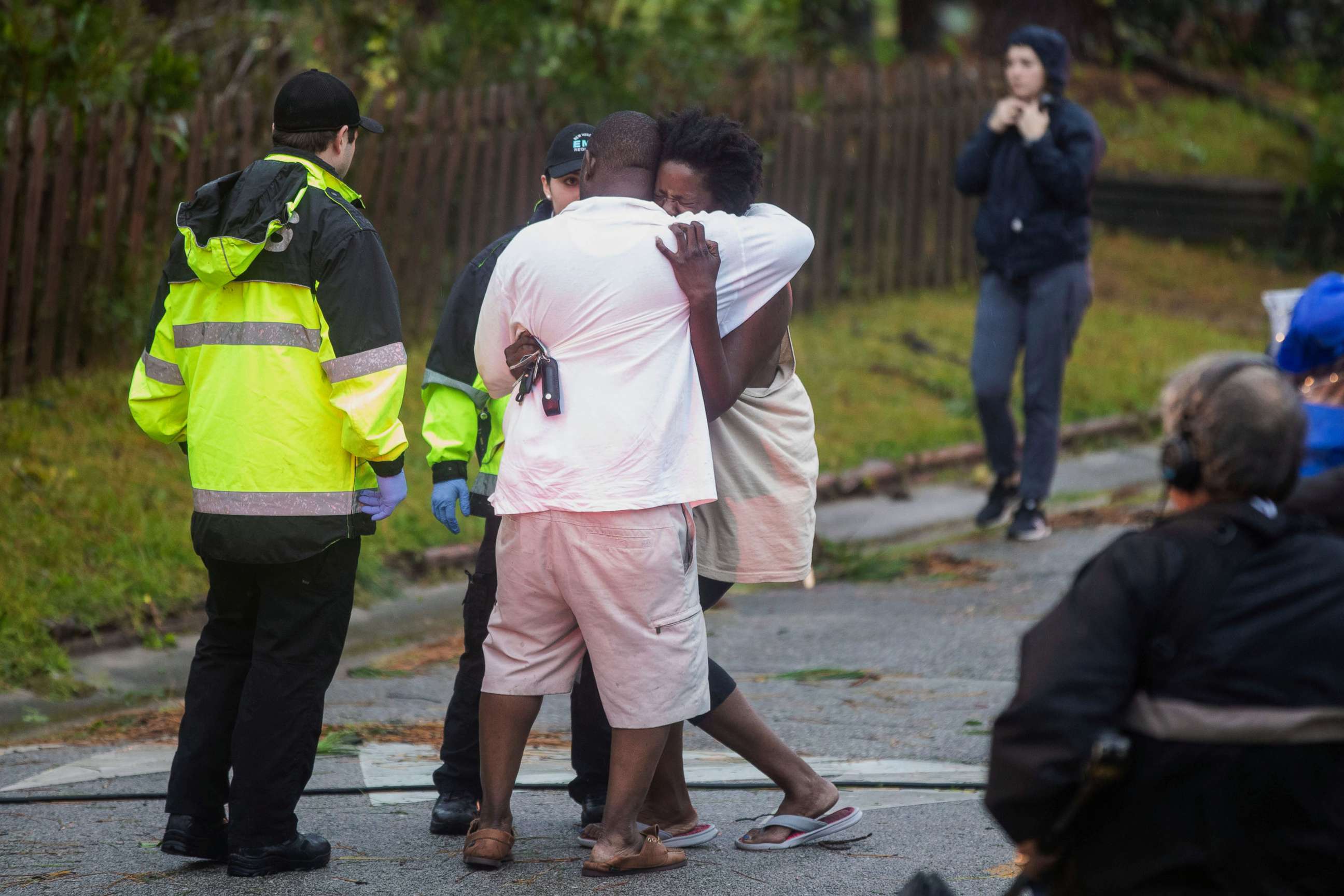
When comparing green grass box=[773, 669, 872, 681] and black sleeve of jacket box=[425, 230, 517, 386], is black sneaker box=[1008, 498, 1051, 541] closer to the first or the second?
green grass box=[773, 669, 872, 681]

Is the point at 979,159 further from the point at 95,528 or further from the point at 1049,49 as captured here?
the point at 95,528

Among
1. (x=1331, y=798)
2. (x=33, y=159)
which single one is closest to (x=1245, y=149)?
(x=33, y=159)

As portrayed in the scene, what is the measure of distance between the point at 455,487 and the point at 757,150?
3.65 feet

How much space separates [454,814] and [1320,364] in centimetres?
233

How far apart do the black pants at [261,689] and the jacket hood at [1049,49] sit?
16.3 ft

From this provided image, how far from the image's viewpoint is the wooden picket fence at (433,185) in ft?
26.6

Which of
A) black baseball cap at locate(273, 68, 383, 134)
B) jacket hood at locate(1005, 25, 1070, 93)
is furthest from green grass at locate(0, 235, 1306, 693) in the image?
black baseball cap at locate(273, 68, 383, 134)

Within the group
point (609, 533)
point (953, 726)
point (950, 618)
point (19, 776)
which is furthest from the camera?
point (950, 618)

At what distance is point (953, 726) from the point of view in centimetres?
493

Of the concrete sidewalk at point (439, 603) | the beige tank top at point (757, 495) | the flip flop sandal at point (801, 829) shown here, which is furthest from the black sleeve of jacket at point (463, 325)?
the concrete sidewalk at point (439, 603)

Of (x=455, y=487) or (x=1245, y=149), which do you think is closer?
(x=455, y=487)

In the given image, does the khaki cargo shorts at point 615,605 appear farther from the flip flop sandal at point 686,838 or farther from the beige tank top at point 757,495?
the flip flop sandal at point 686,838

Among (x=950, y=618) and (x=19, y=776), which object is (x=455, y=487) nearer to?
(x=19, y=776)

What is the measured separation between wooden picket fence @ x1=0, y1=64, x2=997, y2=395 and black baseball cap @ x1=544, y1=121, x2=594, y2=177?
495 centimetres
